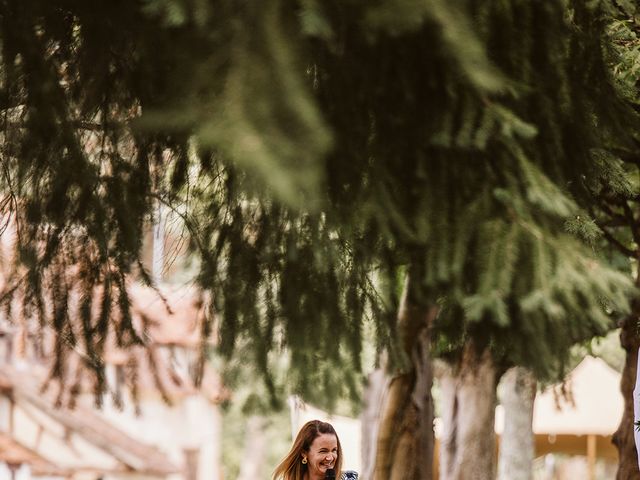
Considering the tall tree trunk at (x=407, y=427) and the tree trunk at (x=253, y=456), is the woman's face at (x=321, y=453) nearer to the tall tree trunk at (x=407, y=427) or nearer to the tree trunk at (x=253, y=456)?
the tall tree trunk at (x=407, y=427)

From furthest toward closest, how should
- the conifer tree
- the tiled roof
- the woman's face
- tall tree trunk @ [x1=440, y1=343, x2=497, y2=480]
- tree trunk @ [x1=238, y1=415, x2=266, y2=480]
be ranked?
tree trunk @ [x1=238, y1=415, x2=266, y2=480] → the tiled roof → tall tree trunk @ [x1=440, y1=343, x2=497, y2=480] → the woman's face → the conifer tree

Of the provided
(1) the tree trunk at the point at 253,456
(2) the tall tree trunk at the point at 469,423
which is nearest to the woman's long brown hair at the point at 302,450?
(2) the tall tree trunk at the point at 469,423

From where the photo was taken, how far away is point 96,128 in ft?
18.6

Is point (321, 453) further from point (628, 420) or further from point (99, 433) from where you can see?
point (99, 433)

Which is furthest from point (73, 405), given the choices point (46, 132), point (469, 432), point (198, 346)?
point (469, 432)

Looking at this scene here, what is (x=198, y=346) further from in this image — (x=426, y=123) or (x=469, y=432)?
(x=469, y=432)

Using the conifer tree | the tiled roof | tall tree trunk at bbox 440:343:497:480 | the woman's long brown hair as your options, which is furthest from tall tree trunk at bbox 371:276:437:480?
the tiled roof

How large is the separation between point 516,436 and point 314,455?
1117cm

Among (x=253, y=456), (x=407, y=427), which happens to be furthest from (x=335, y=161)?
(x=253, y=456)

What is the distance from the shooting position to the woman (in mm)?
5828

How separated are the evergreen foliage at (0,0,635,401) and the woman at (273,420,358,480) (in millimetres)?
458

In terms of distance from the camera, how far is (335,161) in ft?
16.8

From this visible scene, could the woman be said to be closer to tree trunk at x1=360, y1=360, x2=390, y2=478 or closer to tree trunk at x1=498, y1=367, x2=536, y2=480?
tree trunk at x1=360, y1=360, x2=390, y2=478

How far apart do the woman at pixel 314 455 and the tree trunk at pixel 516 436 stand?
10198 mm
